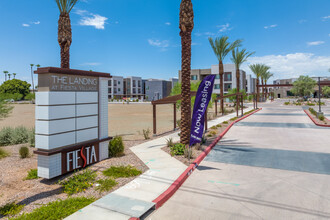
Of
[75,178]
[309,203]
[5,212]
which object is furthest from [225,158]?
[5,212]

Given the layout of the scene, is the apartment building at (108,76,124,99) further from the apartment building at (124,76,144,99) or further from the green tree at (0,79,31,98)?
the green tree at (0,79,31,98)

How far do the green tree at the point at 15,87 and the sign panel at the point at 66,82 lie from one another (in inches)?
5280

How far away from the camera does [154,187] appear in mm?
7309

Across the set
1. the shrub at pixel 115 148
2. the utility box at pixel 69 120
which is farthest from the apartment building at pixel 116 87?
the utility box at pixel 69 120

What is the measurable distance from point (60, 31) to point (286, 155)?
56.2 ft

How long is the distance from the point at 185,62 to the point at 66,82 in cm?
686

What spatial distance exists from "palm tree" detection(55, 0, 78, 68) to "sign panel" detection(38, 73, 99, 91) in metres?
8.02

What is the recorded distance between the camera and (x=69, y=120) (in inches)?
339

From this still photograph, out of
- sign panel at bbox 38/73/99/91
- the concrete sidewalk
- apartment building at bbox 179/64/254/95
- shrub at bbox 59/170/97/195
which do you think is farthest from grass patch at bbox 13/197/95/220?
apartment building at bbox 179/64/254/95

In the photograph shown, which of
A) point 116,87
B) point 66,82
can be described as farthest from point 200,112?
point 116,87

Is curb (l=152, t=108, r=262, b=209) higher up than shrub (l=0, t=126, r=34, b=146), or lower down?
lower down

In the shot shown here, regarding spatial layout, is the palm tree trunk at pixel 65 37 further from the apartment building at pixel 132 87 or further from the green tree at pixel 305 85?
the apartment building at pixel 132 87

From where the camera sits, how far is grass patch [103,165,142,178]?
8.33 meters

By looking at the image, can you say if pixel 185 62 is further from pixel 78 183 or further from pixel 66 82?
pixel 78 183
